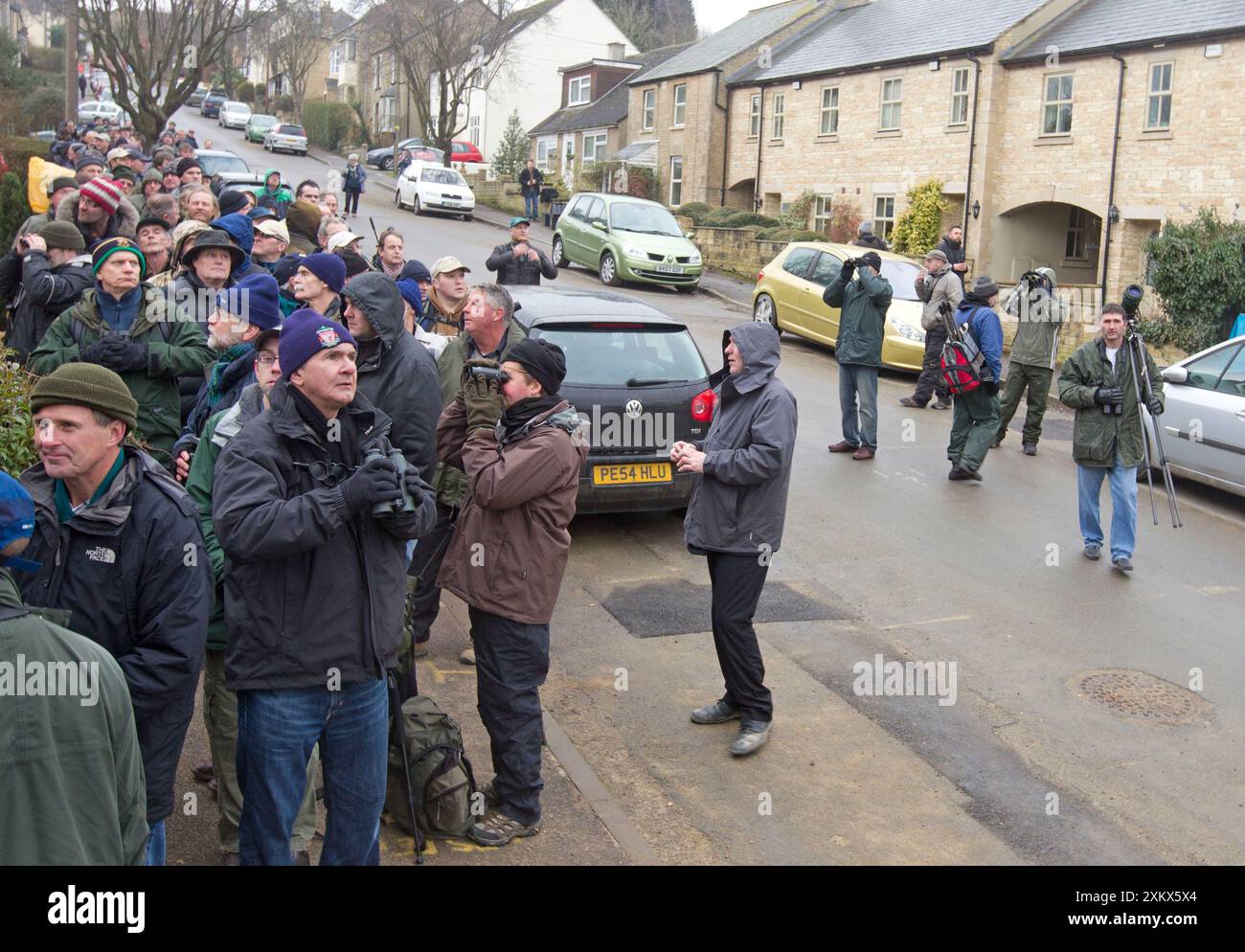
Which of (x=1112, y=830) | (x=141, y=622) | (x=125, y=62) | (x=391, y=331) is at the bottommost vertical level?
(x=1112, y=830)

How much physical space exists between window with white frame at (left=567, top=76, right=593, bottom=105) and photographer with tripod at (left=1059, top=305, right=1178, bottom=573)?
48359 millimetres

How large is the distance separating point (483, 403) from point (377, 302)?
0.69 meters

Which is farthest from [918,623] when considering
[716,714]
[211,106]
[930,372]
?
[211,106]

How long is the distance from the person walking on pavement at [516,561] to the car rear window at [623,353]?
3.76m

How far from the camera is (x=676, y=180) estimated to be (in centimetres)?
4256

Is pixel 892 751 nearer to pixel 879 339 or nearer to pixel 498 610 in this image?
pixel 498 610

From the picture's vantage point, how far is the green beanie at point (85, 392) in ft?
11.4

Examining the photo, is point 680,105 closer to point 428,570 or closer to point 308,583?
point 428,570

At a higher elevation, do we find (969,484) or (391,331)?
(391,331)

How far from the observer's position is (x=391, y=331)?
5254mm

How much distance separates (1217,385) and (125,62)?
26.1 metres

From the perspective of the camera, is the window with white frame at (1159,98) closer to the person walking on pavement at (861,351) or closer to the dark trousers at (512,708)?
the person walking on pavement at (861,351)
